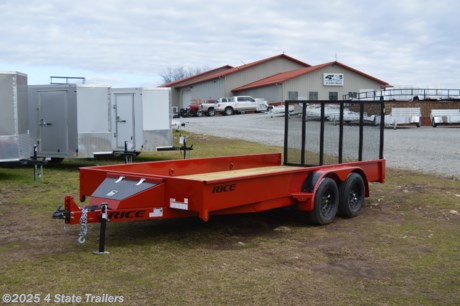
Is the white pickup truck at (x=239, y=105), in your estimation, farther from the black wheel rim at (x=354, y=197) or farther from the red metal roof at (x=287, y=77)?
the black wheel rim at (x=354, y=197)

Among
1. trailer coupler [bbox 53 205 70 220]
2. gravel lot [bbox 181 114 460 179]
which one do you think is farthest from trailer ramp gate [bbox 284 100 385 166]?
gravel lot [bbox 181 114 460 179]

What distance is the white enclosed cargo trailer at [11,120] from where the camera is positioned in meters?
12.2

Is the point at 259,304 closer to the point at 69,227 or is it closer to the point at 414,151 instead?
the point at 69,227

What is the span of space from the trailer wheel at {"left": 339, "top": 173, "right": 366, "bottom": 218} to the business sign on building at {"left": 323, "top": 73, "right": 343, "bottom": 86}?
4730 centimetres

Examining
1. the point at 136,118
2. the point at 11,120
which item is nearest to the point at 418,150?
the point at 136,118

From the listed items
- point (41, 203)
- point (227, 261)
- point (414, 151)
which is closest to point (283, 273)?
point (227, 261)

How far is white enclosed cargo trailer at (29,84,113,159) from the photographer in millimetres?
14445

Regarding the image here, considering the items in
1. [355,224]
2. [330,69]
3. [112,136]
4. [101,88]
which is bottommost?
[355,224]

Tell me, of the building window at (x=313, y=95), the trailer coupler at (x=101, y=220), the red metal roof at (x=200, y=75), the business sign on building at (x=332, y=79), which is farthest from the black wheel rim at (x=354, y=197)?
the red metal roof at (x=200, y=75)

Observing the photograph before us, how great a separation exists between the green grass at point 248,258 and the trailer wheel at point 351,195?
6.7 inches

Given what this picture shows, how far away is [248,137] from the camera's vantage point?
85.1 ft

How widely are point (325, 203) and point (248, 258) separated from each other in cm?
236

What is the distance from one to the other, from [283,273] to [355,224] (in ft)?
9.53

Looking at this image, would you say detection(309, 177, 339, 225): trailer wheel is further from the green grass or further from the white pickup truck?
the white pickup truck
